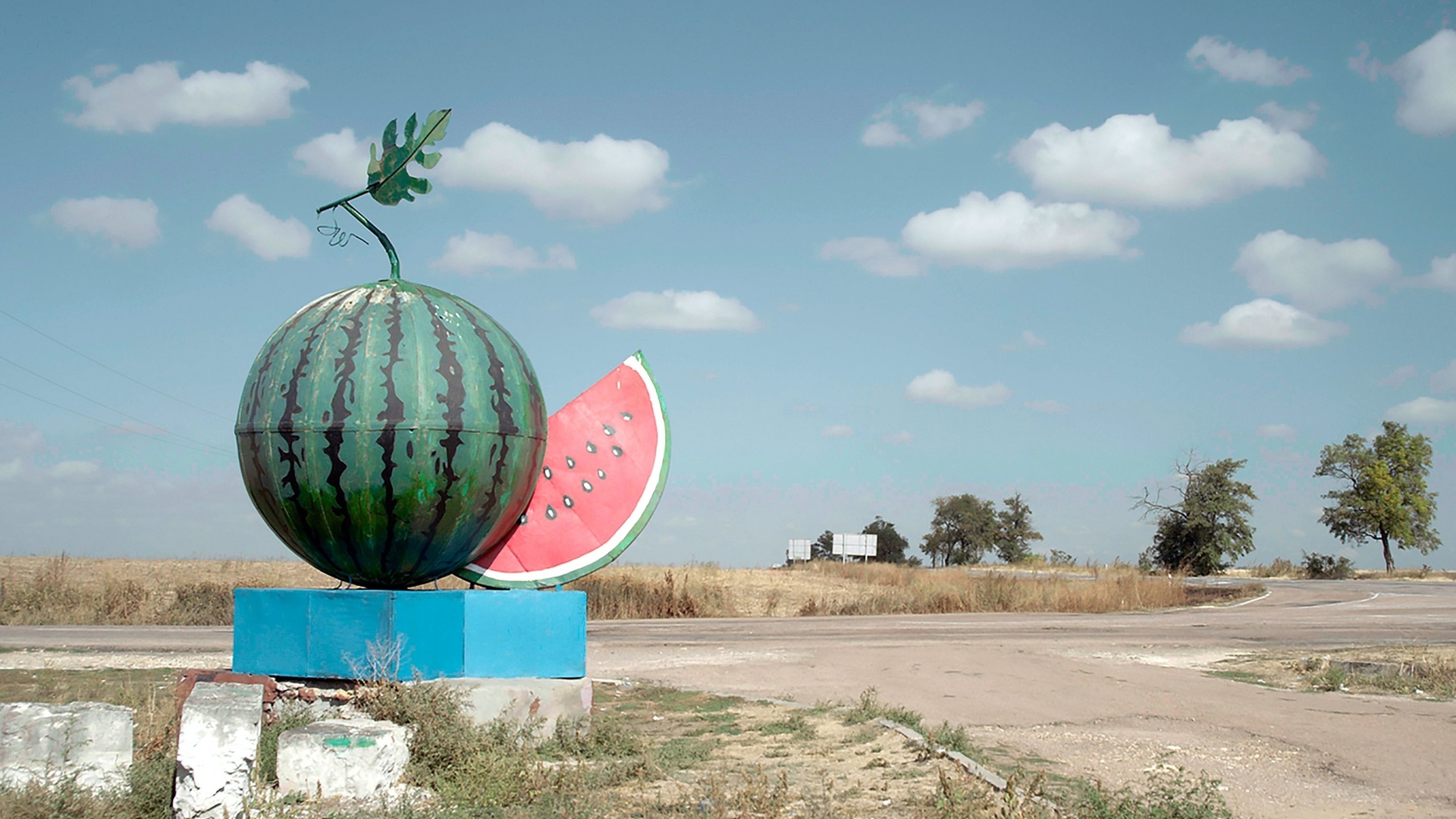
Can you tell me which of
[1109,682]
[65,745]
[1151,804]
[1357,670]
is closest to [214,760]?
[65,745]

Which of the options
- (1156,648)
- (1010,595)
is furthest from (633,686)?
(1010,595)

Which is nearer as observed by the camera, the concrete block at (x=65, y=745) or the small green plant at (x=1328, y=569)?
the concrete block at (x=65, y=745)

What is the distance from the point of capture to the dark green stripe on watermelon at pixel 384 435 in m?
7.79

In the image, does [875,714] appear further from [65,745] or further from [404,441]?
[65,745]

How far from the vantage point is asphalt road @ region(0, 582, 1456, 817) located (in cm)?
843

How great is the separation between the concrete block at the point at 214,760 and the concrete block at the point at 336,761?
1.03 feet

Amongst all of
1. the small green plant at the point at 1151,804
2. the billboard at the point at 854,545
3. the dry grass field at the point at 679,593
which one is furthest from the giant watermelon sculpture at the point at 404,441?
the billboard at the point at 854,545

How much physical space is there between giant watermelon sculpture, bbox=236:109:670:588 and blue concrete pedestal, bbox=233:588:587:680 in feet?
1.16

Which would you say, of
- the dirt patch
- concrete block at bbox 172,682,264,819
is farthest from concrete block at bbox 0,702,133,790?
the dirt patch

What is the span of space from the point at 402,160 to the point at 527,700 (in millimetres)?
4520

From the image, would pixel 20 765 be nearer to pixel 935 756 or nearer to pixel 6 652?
pixel 935 756

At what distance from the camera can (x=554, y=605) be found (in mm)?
8664

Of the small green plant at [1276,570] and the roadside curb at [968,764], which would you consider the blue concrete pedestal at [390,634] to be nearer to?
the roadside curb at [968,764]

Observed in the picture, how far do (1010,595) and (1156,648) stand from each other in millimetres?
12218
